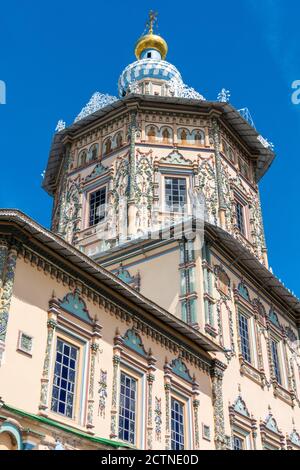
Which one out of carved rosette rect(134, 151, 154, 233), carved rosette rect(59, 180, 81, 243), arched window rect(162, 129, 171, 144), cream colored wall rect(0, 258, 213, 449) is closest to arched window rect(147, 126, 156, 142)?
arched window rect(162, 129, 171, 144)

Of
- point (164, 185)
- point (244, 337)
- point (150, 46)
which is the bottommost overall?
point (244, 337)

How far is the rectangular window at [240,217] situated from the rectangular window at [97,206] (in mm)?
4690

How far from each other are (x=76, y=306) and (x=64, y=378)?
157 centimetres

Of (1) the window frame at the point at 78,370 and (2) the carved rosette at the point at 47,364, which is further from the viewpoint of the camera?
(1) the window frame at the point at 78,370

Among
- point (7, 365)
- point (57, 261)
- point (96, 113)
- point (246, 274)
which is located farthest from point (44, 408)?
point (96, 113)

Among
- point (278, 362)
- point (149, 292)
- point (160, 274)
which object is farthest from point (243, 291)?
point (149, 292)

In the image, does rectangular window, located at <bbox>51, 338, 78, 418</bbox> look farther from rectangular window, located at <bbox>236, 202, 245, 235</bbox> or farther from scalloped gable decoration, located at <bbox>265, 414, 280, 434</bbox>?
rectangular window, located at <bbox>236, 202, 245, 235</bbox>

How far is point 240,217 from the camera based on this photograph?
23.2 meters

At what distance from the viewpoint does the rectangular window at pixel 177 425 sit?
48.9ft

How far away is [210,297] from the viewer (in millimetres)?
17828

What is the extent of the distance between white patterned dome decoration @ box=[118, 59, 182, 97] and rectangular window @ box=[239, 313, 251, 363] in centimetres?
1154

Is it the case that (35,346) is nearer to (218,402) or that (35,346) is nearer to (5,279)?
(5,279)

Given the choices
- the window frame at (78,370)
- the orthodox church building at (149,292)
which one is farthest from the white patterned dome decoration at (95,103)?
the window frame at (78,370)

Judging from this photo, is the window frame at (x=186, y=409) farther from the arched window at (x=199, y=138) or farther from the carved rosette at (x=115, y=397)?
the arched window at (x=199, y=138)
